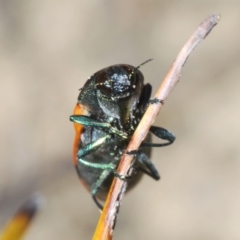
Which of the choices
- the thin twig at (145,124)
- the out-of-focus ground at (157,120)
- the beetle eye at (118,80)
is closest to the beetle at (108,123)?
the beetle eye at (118,80)

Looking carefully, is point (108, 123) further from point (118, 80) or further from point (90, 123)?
point (118, 80)

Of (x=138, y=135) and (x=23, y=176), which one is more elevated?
(x=138, y=135)

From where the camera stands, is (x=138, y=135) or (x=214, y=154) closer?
(x=138, y=135)

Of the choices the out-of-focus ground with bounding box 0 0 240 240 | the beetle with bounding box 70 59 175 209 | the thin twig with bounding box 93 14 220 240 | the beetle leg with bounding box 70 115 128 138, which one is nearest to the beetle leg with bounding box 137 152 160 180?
the beetle with bounding box 70 59 175 209

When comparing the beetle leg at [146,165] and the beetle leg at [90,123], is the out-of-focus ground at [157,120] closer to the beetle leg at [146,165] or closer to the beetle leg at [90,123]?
the beetle leg at [146,165]

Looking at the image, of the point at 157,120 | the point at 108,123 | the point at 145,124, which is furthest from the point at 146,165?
the point at 157,120

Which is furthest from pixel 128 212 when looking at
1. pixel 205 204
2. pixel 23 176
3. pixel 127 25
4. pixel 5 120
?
pixel 127 25

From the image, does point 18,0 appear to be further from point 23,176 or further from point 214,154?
point 214,154
